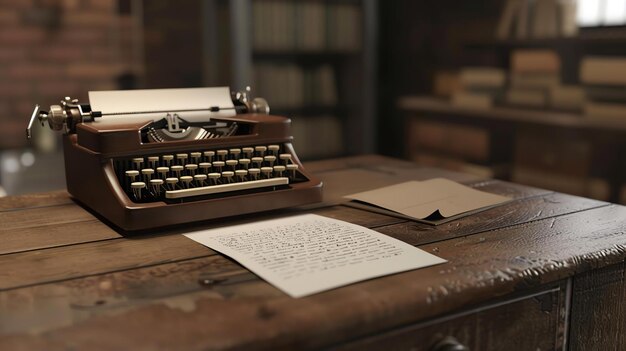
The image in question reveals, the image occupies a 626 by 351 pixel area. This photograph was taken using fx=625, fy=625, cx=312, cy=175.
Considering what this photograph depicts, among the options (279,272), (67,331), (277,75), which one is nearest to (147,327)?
(67,331)

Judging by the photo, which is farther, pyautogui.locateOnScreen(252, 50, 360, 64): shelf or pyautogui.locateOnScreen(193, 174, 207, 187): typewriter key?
pyautogui.locateOnScreen(252, 50, 360, 64): shelf

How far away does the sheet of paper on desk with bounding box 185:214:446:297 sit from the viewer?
777 millimetres

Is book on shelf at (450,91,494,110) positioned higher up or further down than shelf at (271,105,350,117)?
higher up

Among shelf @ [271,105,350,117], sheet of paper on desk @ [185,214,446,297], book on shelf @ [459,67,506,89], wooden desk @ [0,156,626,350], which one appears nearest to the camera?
wooden desk @ [0,156,626,350]

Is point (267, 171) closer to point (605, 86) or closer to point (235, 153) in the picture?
point (235, 153)

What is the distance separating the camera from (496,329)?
822 millimetres

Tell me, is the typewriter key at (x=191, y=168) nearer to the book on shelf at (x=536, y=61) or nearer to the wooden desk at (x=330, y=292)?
the wooden desk at (x=330, y=292)

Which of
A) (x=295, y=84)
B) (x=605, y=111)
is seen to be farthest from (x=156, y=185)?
(x=295, y=84)

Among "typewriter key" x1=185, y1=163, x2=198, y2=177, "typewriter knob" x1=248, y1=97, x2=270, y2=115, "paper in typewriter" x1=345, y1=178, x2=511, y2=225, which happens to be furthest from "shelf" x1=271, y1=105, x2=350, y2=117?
"typewriter key" x1=185, y1=163, x2=198, y2=177

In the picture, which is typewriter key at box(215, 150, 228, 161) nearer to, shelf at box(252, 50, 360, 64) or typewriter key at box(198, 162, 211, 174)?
typewriter key at box(198, 162, 211, 174)

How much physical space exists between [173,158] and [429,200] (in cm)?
47

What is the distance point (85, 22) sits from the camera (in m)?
2.92

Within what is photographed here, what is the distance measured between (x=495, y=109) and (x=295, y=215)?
2165mm

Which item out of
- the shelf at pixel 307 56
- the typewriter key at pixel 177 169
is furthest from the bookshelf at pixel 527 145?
the typewriter key at pixel 177 169
